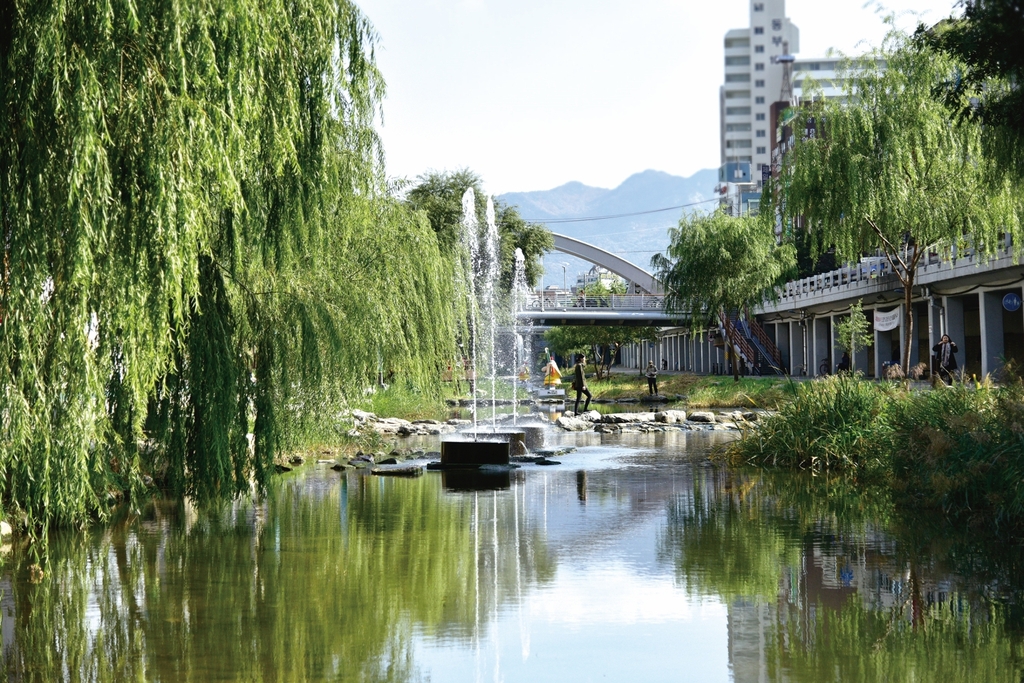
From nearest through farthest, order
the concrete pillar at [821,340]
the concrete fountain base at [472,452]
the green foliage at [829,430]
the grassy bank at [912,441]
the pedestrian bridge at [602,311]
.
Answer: the grassy bank at [912,441]
the green foliage at [829,430]
the concrete fountain base at [472,452]
the concrete pillar at [821,340]
the pedestrian bridge at [602,311]

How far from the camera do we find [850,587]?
8438 millimetres

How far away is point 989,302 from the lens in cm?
3547

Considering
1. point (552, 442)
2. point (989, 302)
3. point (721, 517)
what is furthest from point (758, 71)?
point (721, 517)

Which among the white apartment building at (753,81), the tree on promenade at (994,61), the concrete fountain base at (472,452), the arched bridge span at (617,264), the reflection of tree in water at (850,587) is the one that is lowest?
the reflection of tree in water at (850,587)

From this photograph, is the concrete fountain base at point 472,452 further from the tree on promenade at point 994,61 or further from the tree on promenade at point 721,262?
the tree on promenade at point 721,262

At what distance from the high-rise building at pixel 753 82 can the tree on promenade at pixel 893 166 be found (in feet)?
412

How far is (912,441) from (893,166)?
1086cm

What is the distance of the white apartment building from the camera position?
150 metres

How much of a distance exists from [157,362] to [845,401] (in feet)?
38.0

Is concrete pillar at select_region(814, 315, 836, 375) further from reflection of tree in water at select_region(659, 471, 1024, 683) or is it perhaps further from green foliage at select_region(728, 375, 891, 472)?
reflection of tree in water at select_region(659, 471, 1024, 683)

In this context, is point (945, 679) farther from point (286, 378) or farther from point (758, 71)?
point (758, 71)

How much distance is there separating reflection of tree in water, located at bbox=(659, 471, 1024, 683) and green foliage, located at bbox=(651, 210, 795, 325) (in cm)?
3237

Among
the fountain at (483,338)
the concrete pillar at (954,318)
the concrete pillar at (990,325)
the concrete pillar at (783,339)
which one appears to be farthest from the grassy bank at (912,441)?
the concrete pillar at (783,339)

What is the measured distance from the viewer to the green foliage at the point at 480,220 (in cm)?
4206
